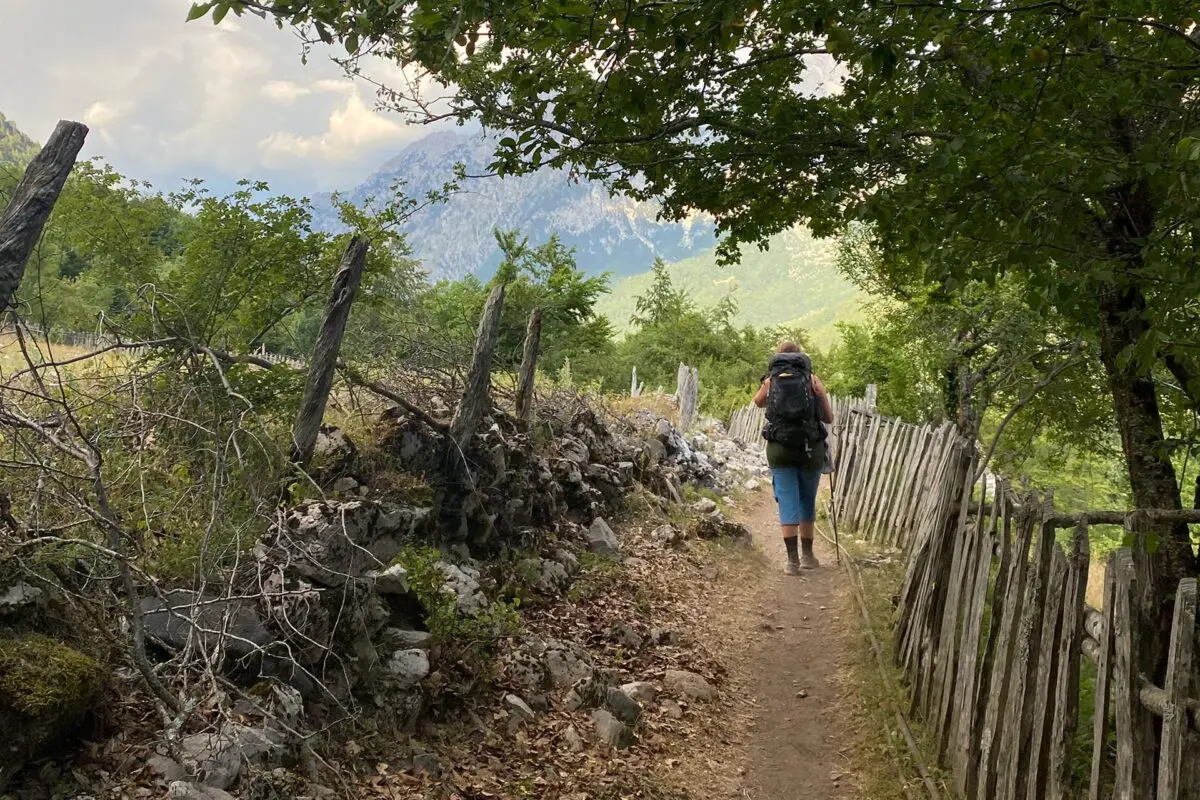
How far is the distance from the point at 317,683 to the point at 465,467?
219cm

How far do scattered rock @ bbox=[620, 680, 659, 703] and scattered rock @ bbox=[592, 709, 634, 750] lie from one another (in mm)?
383

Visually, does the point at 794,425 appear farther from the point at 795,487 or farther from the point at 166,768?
the point at 166,768

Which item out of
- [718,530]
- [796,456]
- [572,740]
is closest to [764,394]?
[796,456]

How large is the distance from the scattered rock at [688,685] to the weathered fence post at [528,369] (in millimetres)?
3030

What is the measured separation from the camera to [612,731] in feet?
14.1

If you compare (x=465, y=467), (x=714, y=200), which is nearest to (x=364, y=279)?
(x=465, y=467)

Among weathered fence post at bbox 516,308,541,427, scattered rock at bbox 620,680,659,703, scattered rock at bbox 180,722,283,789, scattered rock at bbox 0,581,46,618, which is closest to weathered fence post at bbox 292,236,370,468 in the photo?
scattered rock at bbox 0,581,46,618

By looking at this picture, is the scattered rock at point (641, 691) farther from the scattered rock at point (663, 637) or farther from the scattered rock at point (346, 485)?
the scattered rock at point (346, 485)

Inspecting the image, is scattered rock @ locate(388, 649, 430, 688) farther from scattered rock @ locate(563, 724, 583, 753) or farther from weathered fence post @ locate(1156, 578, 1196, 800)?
weathered fence post @ locate(1156, 578, 1196, 800)

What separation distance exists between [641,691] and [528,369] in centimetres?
355

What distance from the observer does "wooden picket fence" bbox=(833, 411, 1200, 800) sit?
2279 mm

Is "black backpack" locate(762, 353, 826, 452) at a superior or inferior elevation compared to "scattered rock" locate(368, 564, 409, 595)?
superior

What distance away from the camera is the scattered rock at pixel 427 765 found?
3.51 meters

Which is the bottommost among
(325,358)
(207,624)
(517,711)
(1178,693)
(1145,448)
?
(517,711)
